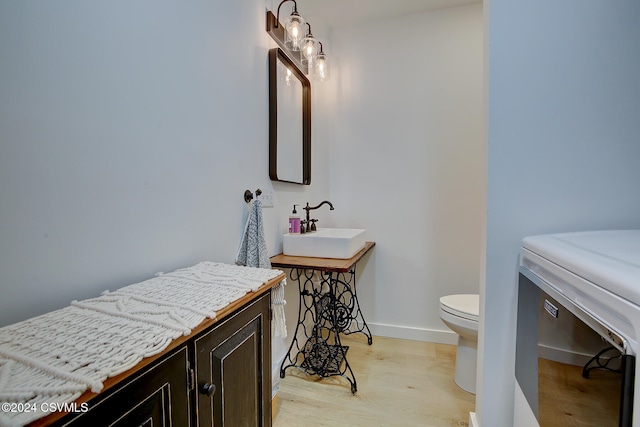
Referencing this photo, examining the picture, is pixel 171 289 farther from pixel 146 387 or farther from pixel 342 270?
pixel 342 270

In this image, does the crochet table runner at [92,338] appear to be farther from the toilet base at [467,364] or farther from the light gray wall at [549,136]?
the toilet base at [467,364]

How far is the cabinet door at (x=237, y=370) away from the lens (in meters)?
0.69

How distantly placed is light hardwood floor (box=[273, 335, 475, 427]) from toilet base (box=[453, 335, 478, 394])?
0.14ft

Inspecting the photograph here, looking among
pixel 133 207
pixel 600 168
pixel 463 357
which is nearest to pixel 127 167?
pixel 133 207

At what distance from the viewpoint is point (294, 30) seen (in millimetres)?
1564

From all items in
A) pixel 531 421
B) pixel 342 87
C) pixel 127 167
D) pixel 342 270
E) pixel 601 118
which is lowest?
pixel 531 421

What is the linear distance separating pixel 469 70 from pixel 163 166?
2.26m

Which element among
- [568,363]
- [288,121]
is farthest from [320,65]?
[568,363]

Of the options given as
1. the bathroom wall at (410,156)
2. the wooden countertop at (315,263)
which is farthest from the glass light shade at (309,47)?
the wooden countertop at (315,263)

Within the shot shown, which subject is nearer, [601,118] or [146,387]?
[146,387]

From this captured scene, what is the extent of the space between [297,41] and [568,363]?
181cm

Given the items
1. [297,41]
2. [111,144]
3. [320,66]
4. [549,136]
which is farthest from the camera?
[320,66]

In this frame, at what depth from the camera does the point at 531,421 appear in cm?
88

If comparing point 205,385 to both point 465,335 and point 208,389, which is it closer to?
point 208,389
